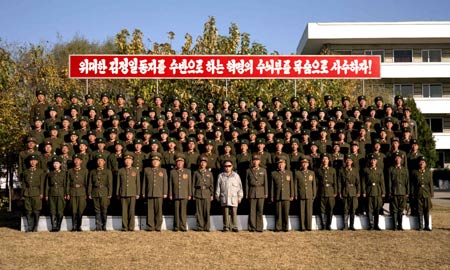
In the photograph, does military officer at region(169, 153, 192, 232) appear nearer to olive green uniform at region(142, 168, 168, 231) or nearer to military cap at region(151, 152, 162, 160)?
olive green uniform at region(142, 168, 168, 231)

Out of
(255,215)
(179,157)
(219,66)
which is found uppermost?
(219,66)

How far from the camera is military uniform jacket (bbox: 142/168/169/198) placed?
10086 millimetres

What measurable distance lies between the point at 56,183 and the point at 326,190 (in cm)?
542

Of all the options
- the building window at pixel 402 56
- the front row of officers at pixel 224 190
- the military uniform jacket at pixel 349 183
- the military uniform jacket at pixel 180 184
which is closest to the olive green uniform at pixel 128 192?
the front row of officers at pixel 224 190

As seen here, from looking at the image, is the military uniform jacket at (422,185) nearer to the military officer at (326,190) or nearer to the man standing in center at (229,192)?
the military officer at (326,190)

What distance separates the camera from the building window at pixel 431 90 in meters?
37.2

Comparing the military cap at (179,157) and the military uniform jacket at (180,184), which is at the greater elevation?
the military cap at (179,157)

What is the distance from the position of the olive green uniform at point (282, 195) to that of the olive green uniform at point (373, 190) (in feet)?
5.04

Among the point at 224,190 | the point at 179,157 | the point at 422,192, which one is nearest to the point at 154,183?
the point at 179,157

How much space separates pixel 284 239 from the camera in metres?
9.16

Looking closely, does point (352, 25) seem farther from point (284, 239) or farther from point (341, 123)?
point (284, 239)

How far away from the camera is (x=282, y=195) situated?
10156 millimetres

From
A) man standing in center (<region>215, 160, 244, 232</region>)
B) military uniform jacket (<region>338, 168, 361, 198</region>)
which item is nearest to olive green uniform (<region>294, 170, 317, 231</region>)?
military uniform jacket (<region>338, 168, 361, 198</region>)

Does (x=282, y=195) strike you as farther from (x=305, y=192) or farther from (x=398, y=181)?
(x=398, y=181)
